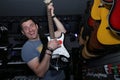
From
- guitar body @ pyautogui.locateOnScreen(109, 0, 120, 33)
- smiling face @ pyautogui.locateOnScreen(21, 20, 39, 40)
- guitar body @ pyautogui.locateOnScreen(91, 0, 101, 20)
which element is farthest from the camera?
smiling face @ pyautogui.locateOnScreen(21, 20, 39, 40)

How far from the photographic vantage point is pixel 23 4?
86.4 inches

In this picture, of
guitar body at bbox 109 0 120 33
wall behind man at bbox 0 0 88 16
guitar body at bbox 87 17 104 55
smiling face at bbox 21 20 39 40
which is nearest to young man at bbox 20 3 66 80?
smiling face at bbox 21 20 39 40

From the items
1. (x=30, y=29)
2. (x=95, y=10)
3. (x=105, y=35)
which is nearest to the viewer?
(x=105, y=35)

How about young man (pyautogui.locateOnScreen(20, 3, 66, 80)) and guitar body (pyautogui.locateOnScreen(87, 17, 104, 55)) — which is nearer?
guitar body (pyautogui.locateOnScreen(87, 17, 104, 55))

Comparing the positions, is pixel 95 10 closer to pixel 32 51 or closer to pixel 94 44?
pixel 94 44

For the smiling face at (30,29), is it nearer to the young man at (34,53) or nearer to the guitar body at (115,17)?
the young man at (34,53)

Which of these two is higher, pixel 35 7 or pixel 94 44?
pixel 35 7

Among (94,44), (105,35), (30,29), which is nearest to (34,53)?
(30,29)

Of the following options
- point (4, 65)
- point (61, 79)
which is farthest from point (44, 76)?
point (4, 65)

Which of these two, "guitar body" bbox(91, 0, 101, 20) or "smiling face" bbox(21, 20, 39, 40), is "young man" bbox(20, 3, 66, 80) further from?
"guitar body" bbox(91, 0, 101, 20)

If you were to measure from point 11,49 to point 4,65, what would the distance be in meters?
0.17

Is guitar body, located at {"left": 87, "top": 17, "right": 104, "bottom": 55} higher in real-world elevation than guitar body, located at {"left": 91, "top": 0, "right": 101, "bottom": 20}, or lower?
lower

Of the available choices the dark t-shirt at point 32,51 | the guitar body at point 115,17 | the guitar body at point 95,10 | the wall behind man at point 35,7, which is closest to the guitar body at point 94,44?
the guitar body at point 95,10

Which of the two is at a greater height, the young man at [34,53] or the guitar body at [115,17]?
the guitar body at [115,17]
